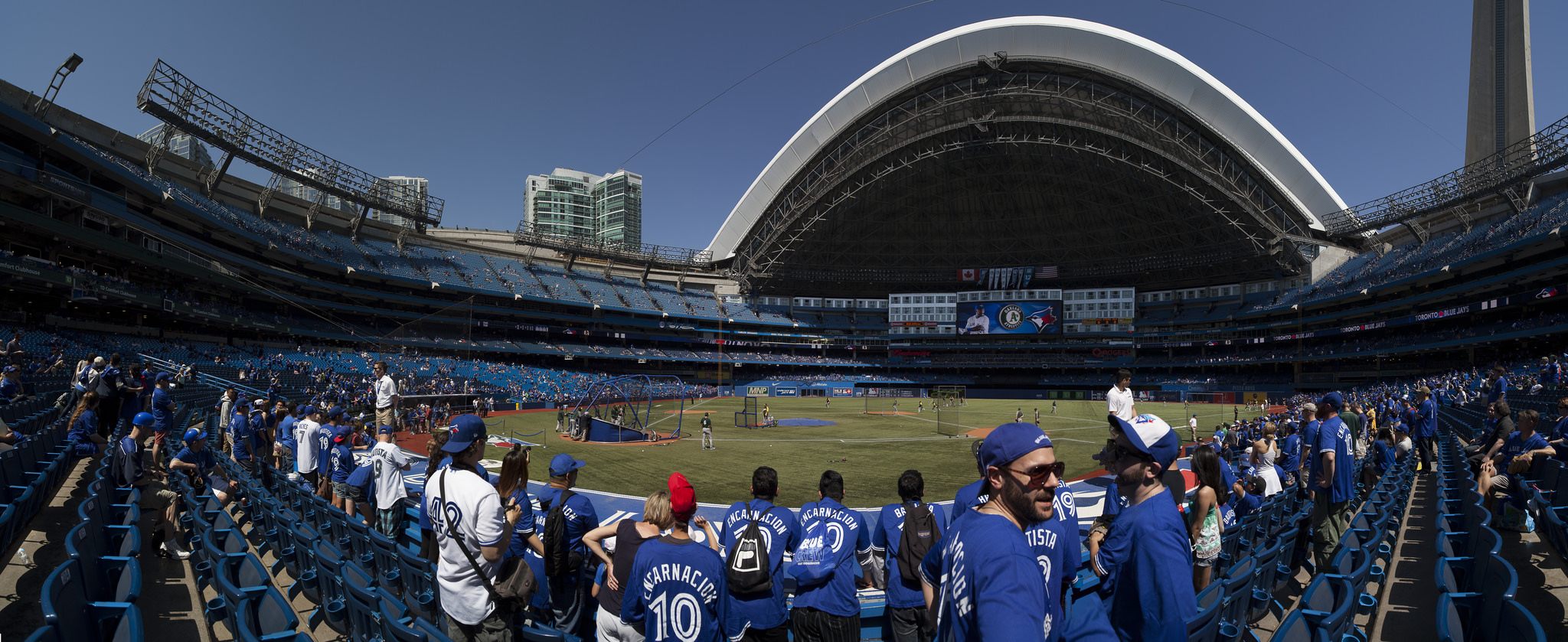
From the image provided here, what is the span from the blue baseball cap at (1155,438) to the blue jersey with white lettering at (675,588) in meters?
2.57

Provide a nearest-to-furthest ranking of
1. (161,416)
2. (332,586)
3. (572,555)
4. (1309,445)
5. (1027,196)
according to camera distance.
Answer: (572,555)
(332,586)
(1309,445)
(161,416)
(1027,196)

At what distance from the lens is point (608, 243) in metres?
86.2

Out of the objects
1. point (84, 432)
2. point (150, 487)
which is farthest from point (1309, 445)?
point (84, 432)

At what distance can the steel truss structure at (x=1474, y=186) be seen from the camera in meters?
44.2

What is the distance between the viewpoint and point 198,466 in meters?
10.5

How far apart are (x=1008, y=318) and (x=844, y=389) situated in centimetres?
2310

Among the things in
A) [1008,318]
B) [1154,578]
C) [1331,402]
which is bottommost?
[1154,578]

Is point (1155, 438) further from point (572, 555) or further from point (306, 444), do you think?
point (306, 444)

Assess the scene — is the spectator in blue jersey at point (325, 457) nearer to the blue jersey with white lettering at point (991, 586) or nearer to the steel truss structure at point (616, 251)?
the blue jersey with white lettering at point (991, 586)

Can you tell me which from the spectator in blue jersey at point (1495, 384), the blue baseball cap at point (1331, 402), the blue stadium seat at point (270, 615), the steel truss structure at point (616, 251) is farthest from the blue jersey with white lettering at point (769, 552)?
the steel truss structure at point (616, 251)

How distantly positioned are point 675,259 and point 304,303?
4412cm

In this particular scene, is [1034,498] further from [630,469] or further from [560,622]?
[630,469]

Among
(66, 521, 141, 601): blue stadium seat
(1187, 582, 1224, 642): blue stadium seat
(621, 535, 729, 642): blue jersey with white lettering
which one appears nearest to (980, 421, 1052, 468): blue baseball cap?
(1187, 582, 1224, 642): blue stadium seat

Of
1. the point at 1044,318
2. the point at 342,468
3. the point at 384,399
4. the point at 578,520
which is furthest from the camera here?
the point at 1044,318
